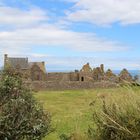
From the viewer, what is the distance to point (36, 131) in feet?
37.9

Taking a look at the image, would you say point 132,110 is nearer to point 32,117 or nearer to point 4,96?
point 32,117

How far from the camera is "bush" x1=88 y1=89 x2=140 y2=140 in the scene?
9.84 metres

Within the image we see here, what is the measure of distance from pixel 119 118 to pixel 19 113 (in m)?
2.81

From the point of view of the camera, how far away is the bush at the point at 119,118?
9.84 meters

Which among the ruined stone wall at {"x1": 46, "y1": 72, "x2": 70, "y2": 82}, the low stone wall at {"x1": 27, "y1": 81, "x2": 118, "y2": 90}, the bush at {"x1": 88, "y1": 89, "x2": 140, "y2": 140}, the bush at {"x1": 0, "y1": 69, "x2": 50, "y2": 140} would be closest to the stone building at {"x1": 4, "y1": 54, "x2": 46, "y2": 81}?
the ruined stone wall at {"x1": 46, "y1": 72, "x2": 70, "y2": 82}

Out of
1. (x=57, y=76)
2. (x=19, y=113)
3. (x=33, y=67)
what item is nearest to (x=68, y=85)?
(x=57, y=76)

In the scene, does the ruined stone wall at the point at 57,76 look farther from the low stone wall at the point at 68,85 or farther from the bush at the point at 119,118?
the bush at the point at 119,118

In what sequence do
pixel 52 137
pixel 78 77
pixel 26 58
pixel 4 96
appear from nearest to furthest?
pixel 4 96
pixel 52 137
pixel 78 77
pixel 26 58

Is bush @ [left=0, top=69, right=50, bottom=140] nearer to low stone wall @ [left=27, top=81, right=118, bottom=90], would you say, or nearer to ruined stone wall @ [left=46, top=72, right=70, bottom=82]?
low stone wall @ [left=27, top=81, right=118, bottom=90]

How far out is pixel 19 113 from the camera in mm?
11328

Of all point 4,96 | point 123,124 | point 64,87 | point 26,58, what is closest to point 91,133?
point 123,124

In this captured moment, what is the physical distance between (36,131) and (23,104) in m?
0.82

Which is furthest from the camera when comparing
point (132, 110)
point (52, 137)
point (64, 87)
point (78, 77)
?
point (78, 77)

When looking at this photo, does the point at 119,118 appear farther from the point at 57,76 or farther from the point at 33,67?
the point at 33,67
